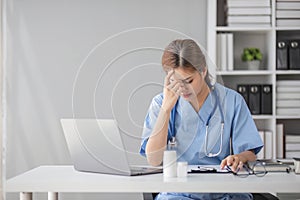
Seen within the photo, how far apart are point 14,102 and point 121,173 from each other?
2.12 metres

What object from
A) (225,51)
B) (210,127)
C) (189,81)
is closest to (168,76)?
(189,81)

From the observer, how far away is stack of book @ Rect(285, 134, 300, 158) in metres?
3.78

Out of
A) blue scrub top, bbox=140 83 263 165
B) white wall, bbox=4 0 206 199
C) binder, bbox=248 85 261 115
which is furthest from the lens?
white wall, bbox=4 0 206 199

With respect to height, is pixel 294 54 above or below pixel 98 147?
above

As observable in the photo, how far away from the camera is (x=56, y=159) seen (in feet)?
13.1

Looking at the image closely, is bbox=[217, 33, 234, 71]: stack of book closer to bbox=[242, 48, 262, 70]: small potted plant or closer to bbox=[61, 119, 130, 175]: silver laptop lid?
bbox=[242, 48, 262, 70]: small potted plant

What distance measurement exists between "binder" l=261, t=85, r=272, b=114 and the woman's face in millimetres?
1570

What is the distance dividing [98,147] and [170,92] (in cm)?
35

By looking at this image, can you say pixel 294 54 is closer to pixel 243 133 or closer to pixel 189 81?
pixel 243 133

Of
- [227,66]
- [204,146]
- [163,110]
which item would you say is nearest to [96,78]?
[163,110]

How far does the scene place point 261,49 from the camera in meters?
4.00

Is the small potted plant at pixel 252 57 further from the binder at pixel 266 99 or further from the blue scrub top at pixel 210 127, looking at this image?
the blue scrub top at pixel 210 127

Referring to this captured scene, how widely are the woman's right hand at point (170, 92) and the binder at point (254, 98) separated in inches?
64.8

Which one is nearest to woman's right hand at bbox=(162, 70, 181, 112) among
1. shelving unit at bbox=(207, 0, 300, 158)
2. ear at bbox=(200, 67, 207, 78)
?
ear at bbox=(200, 67, 207, 78)
